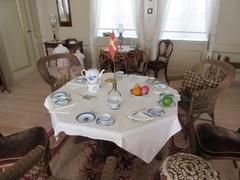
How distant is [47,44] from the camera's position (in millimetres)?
4246

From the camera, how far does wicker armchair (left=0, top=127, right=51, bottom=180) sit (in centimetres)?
104

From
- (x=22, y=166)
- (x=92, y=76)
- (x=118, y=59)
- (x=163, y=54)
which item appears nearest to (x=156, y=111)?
(x=92, y=76)

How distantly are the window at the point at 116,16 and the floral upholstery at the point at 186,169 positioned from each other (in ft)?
10.9

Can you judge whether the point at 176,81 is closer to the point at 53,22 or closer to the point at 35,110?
the point at 35,110

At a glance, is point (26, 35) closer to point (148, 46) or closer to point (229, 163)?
point (148, 46)

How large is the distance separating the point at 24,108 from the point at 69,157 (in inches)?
58.5

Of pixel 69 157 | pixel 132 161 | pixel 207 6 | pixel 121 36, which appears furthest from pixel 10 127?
pixel 207 6

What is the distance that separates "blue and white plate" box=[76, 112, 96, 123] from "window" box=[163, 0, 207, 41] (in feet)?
10.3

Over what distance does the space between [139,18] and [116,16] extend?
1.79 ft

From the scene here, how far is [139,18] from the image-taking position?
3.94 metres

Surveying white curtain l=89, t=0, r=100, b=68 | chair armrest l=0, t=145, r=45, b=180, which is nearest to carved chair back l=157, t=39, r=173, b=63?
white curtain l=89, t=0, r=100, b=68

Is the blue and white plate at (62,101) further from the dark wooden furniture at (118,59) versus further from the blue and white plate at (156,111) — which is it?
the dark wooden furniture at (118,59)

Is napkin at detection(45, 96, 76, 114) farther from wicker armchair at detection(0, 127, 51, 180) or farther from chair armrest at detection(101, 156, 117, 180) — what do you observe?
chair armrest at detection(101, 156, 117, 180)

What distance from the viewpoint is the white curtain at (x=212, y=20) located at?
3.53 m
